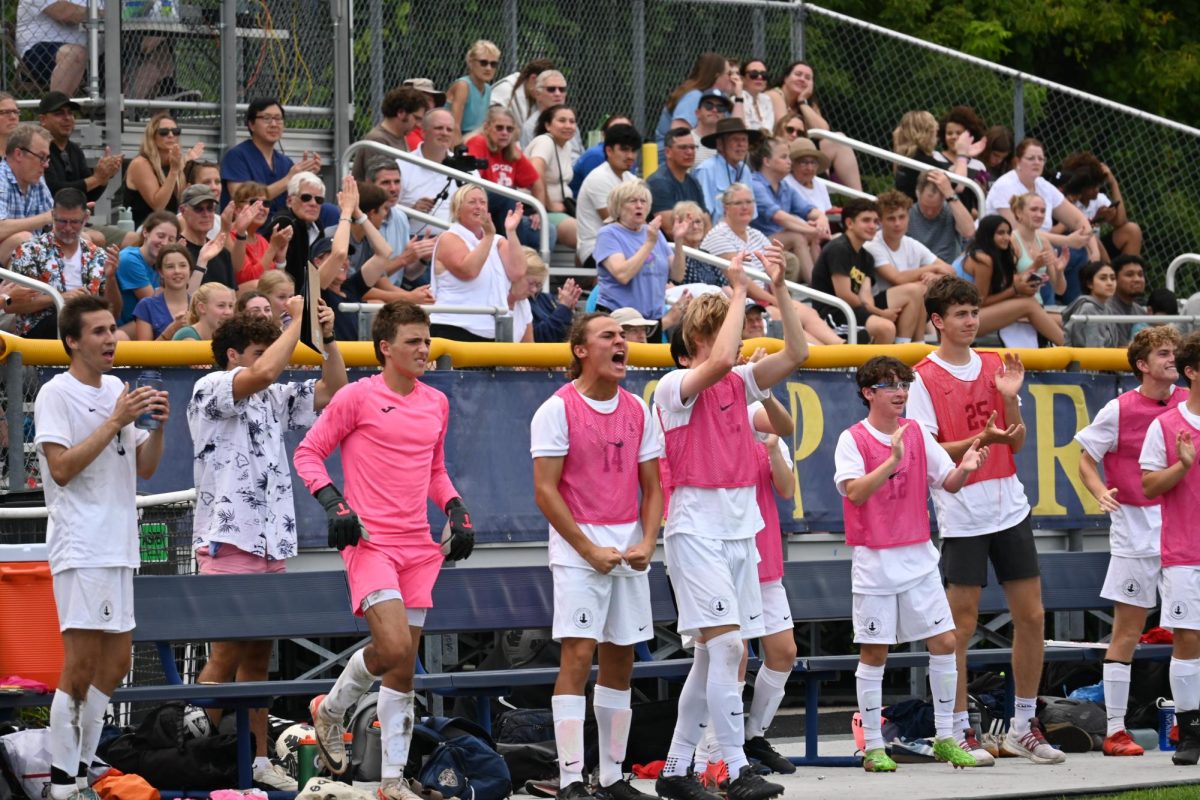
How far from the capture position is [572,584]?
8719 mm

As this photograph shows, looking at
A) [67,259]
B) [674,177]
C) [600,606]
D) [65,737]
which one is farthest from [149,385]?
[674,177]

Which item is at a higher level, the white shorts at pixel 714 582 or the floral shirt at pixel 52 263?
the floral shirt at pixel 52 263

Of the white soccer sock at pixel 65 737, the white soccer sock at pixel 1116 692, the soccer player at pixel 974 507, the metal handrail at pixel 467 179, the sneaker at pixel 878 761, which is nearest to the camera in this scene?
the white soccer sock at pixel 65 737

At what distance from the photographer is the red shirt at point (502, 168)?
15.5 metres

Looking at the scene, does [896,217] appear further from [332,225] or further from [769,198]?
[332,225]

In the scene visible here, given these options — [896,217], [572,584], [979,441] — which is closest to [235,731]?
[572,584]

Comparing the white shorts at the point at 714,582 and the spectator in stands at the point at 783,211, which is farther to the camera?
the spectator in stands at the point at 783,211

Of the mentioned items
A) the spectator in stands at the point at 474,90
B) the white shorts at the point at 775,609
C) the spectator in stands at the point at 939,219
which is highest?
the spectator in stands at the point at 474,90

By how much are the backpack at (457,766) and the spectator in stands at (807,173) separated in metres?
8.37

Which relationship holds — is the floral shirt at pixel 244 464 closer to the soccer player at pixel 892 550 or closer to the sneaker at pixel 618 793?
the sneaker at pixel 618 793

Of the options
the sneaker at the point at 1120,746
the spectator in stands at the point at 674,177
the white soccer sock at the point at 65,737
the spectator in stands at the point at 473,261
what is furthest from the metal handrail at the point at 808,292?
the white soccer sock at the point at 65,737

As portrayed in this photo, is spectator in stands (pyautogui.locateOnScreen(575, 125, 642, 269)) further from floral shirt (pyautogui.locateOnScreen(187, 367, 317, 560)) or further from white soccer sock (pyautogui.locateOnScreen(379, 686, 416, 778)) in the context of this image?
white soccer sock (pyautogui.locateOnScreen(379, 686, 416, 778))

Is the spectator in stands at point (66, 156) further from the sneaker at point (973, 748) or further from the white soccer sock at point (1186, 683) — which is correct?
the white soccer sock at point (1186, 683)

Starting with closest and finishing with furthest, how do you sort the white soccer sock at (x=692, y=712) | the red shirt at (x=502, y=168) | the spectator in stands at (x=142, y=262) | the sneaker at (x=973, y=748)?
1. the white soccer sock at (x=692, y=712)
2. the sneaker at (x=973, y=748)
3. the spectator in stands at (x=142, y=262)
4. the red shirt at (x=502, y=168)
